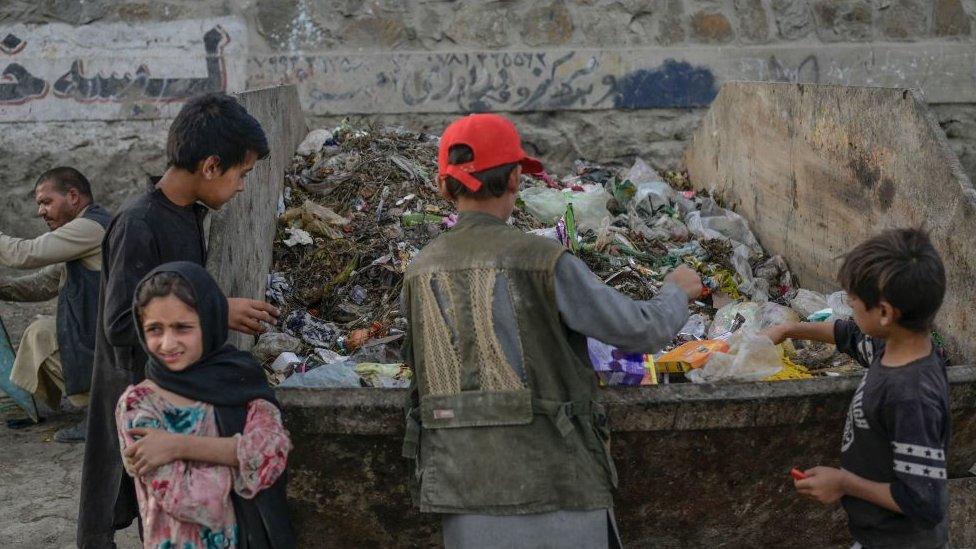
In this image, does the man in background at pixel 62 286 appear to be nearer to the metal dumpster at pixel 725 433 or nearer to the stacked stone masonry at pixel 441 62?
the metal dumpster at pixel 725 433

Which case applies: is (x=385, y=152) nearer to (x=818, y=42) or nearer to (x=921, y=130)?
(x=921, y=130)

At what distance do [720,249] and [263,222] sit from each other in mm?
1988

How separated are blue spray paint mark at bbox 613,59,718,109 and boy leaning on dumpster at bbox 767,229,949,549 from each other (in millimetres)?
4501

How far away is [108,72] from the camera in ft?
20.9

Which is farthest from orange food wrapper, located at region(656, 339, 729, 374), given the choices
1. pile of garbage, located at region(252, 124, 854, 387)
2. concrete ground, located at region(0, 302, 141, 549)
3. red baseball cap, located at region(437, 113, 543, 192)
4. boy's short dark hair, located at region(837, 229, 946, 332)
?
concrete ground, located at region(0, 302, 141, 549)

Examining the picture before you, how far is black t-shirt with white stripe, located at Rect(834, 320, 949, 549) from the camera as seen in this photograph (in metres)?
2.07

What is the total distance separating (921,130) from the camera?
3.25 metres

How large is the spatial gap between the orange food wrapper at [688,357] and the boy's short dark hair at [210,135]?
4.66ft

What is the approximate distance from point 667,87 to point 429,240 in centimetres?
321

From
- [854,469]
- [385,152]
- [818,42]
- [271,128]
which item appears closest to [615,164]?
[818,42]

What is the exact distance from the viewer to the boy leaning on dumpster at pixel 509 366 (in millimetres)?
2039

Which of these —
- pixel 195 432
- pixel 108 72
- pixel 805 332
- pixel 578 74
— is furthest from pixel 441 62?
pixel 195 432

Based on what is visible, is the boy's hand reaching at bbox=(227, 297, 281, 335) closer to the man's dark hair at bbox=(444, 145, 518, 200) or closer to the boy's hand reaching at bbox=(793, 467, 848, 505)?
the man's dark hair at bbox=(444, 145, 518, 200)

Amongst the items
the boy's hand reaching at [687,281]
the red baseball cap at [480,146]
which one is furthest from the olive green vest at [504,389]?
the boy's hand reaching at [687,281]
